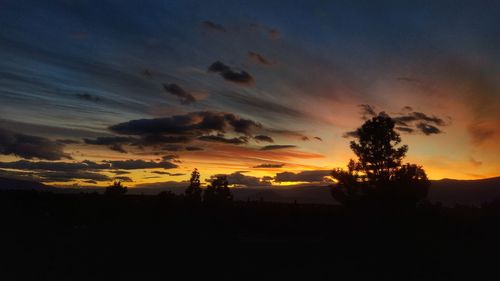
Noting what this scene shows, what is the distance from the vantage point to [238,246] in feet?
96.8

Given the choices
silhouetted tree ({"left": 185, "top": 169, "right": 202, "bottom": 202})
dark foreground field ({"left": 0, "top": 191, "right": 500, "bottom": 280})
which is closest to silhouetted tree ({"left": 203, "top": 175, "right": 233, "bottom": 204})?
silhouetted tree ({"left": 185, "top": 169, "right": 202, "bottom": 202})

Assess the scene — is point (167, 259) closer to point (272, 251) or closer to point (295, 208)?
point (272, 251)

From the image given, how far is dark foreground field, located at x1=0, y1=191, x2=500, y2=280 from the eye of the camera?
20.8 m

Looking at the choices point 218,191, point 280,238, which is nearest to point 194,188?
point 218,191

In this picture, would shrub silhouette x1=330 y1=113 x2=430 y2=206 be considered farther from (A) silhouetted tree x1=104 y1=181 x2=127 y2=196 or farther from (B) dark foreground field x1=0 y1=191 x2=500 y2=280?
(A) silhouetted tree x1=104 y1=181 x2=127 y2=196

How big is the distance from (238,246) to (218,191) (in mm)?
44815

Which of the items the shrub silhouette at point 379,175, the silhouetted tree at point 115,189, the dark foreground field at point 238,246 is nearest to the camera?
the dark foreground field at point 238,246

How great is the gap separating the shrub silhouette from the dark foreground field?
1575mm

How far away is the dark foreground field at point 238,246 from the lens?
2084 cm

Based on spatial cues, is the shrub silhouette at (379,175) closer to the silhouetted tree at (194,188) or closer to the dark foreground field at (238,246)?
the dark foreground field at (238,246)

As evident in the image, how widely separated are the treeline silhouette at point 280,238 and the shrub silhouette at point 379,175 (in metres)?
0.10

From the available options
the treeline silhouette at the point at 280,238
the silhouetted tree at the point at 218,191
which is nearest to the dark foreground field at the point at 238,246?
the treeline silhouette at the point at 280,238

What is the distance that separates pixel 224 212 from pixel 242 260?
91.0 ft

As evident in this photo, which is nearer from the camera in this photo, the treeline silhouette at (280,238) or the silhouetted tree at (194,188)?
the treeline silhouette at (280,238)
